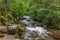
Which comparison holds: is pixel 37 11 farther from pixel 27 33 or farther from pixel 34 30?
pixel 27 33

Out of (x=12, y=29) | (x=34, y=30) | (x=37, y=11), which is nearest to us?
(x=12, y=29)

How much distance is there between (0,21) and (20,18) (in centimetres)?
154

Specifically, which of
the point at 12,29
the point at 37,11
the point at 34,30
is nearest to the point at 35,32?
the point at 34,30

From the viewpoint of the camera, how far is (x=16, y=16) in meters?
9.84

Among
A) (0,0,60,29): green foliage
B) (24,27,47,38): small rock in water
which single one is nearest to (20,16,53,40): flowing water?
(24,27,47,38): small rock in water

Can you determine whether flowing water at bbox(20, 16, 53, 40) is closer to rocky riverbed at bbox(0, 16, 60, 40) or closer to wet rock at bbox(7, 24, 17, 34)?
rocky riverbed at bbox(0, 16, 60, 40)

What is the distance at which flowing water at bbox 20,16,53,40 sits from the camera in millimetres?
7810

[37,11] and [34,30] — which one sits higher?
[37,11]

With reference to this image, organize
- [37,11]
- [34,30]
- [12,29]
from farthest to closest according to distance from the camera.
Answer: [37,11], [34,30], [12,29]

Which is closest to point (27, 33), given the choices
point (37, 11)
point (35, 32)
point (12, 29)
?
point (35, 32)

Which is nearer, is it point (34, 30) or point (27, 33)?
point (27, 33)

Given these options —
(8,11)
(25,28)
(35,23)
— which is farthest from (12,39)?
(8,11)

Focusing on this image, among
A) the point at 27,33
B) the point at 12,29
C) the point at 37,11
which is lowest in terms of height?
the point at 27,33

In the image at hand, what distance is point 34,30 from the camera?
26.7 feet
